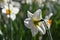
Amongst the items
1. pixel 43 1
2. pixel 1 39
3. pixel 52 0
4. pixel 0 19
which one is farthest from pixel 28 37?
pixel 52 0

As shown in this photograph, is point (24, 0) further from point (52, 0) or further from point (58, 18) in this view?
point (58, 18)

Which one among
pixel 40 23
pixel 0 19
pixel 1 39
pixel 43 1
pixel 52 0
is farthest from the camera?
pixel 52 0

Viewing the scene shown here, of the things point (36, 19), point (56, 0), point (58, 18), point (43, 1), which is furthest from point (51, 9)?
point (36, 19)

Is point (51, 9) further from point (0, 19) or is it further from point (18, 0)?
point (18, 0)

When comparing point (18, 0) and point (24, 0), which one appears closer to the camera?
point (24, 0)

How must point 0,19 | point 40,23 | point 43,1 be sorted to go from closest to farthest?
point 40,23
point 0,19
point 43,1

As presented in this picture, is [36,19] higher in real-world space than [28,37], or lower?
higher
